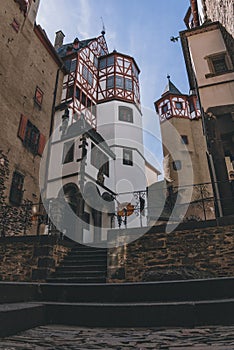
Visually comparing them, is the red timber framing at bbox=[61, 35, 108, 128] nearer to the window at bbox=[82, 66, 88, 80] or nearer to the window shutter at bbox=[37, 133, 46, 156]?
the window at bbox=[82, 66, 88, 80]

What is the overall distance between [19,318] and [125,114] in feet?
64.5

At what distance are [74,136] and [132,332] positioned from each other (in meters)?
13.2

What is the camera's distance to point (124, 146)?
19.7 metres

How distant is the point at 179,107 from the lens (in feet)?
72.7

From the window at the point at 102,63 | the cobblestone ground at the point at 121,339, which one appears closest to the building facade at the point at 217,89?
the cobblestone ground at the point at 121,339

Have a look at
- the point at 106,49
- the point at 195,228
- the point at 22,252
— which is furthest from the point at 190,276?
the point at 106,49

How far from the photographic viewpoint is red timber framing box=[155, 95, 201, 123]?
2156cm

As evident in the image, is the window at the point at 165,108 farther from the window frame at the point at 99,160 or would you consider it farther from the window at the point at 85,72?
the window frame at the point at 99,160

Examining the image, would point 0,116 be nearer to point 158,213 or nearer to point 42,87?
point 42,87

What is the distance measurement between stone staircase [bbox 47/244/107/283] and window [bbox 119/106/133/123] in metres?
14.5

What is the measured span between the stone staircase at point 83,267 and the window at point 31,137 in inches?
258

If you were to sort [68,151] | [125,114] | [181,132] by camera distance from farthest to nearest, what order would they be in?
[125,114]
[181,132]
[68,151]

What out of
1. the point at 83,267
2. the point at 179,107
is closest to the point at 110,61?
the point at 179,107

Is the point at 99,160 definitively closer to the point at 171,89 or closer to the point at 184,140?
the point at 184,140
